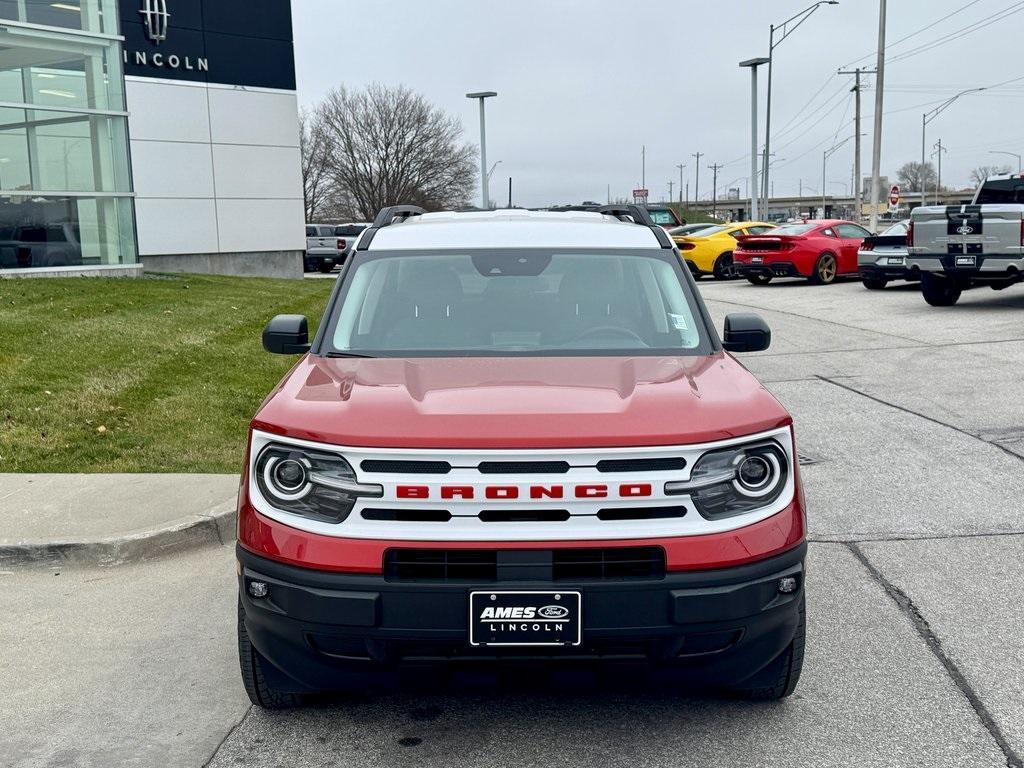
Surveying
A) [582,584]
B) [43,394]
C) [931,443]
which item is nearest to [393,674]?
[582,584]

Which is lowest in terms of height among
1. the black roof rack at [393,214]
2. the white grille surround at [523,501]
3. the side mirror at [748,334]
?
the white grille surround at [523,501]

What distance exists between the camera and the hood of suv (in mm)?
3217

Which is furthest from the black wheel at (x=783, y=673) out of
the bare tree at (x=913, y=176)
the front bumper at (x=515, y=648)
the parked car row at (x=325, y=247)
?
the bare tree at (x=913, y=176)

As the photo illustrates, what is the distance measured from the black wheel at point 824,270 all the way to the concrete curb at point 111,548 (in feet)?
65.3

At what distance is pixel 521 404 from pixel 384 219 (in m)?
2.22

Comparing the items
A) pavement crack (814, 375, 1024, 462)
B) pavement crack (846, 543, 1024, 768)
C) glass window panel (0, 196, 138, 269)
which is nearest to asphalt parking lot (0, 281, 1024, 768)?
pavement crack (846, 543, 1024, 768)

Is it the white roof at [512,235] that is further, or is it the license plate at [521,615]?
the white roof at [512,235]

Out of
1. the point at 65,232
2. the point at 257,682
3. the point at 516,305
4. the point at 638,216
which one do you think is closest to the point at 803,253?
the point at 65,232

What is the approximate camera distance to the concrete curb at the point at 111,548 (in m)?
5.55

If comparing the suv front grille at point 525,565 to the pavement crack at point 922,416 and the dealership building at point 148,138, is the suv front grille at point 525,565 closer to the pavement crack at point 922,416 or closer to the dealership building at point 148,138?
the pavement crack at point 922,416

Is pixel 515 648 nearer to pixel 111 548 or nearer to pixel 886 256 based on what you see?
pixel 111 548

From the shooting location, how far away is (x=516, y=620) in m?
3.11

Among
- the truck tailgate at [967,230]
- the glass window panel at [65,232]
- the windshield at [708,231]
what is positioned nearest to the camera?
the truck tailgate at [967,230]

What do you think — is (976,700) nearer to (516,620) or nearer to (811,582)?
(811,582)
